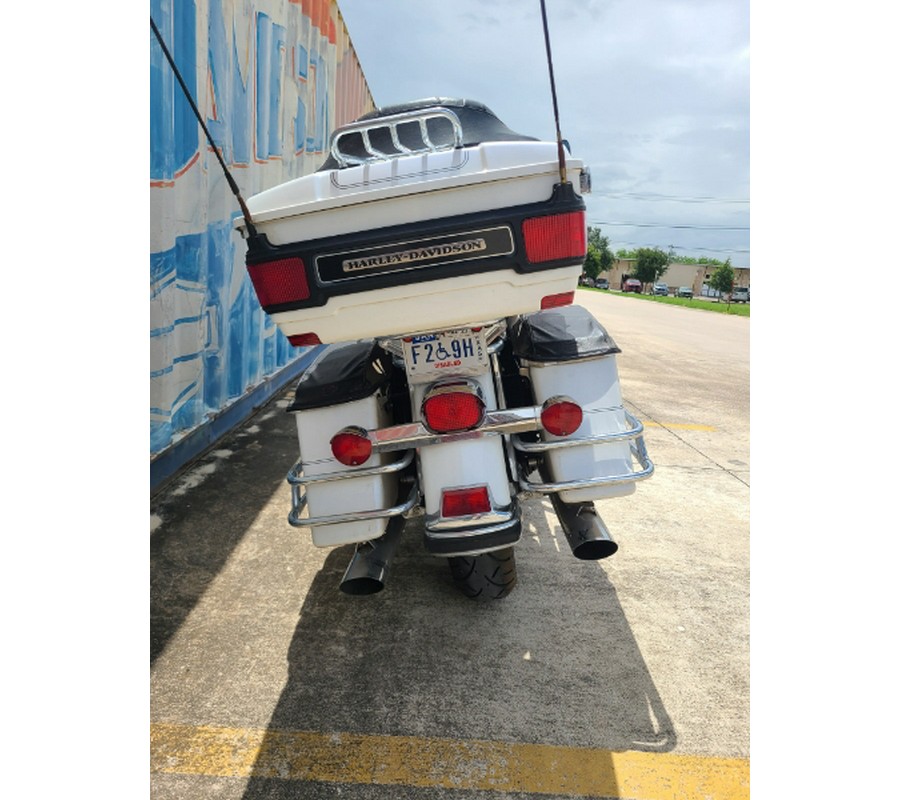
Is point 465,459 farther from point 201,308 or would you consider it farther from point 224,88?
point 224,88

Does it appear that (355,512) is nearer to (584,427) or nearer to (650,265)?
(584,427)

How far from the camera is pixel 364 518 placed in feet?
7.87

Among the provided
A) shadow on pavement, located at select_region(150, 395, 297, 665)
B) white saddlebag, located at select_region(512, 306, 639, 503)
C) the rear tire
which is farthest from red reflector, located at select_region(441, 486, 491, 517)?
shadow on pavement, located at select_region(150, 395, 297, 665)

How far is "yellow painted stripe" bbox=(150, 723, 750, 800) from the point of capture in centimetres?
A: 197

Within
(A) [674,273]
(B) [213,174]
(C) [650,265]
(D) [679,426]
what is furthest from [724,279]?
(B) [213,174]

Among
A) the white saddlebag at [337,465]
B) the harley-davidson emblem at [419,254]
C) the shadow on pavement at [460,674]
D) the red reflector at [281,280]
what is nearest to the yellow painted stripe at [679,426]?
the shadow on pavement at [460,674]

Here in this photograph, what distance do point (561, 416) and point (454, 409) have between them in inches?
15.2

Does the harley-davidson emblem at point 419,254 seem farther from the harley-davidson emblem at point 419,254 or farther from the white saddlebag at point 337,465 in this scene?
the white saddlebag at point 337,465

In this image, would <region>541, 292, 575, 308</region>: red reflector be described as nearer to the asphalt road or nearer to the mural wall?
the asphalt road

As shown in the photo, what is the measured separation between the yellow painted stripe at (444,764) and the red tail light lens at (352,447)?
2.88ft

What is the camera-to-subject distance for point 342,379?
250 cm

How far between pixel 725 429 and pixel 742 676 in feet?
12.9

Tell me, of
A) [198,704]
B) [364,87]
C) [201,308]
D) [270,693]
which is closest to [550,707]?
[270,693]

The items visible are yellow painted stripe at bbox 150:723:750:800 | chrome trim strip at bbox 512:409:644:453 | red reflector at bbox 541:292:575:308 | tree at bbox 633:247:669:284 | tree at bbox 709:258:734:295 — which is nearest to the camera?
yellow painted stripe at bbox 150:723:750:800
